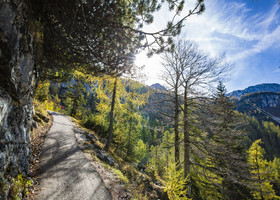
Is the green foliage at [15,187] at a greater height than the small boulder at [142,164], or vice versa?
the green foliage at [15,187]

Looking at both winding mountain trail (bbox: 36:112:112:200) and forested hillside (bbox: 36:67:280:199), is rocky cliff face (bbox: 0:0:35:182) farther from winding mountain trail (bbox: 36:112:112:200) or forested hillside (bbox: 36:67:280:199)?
forested hillside (bbox: 36:67:280:199)

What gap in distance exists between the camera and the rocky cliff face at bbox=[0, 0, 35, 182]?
97.7 inches

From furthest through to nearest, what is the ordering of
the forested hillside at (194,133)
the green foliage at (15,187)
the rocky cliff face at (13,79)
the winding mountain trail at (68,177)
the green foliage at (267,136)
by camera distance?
the green foliage at (267,136)
the forested hillside at (194,133)
the winding mountain trail at (68,177)
the green foliage at (15,187)
the rocky cliff face at (13,79)

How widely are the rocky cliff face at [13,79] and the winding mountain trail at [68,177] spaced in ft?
3.70

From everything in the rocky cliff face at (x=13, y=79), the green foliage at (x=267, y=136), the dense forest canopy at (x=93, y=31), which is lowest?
the green foliage at (x=267, y=136)

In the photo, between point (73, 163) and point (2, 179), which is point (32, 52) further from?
point (73, 163)

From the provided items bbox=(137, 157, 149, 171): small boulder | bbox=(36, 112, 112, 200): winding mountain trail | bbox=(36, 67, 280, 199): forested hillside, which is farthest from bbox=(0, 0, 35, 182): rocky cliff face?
bbox=(137, 157, 149, 171): small boulder

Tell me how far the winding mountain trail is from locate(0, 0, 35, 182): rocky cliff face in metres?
1.13

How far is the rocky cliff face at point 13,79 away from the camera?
2.48 meters

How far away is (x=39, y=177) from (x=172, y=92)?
8033 mm

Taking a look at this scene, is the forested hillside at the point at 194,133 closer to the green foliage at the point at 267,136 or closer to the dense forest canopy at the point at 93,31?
the dense forest canopy at the point at 93,31

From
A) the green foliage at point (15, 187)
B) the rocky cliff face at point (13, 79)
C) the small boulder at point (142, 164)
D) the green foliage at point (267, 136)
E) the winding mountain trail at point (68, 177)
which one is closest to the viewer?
the rocky cliff face at point (13, 79)

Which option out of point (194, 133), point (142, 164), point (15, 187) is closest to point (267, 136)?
point (142, 164)

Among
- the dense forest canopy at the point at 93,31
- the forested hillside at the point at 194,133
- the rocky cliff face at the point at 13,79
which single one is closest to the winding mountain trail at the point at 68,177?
the rocky cliff face at the point at 13,79
